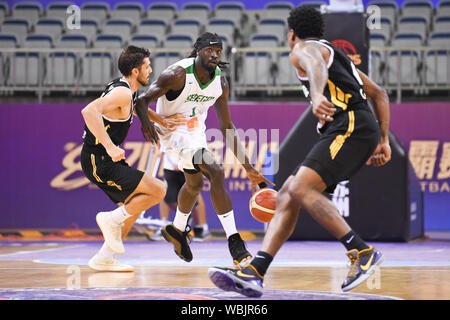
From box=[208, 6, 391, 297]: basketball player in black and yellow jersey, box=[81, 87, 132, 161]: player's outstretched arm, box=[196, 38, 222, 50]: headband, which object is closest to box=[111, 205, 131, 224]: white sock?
Answer: box=[81, 87, 132, 161]: player's outstretched arm

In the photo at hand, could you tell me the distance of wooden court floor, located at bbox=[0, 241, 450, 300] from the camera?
5.11 meters

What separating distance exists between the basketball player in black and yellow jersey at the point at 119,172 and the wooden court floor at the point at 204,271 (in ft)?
1.06

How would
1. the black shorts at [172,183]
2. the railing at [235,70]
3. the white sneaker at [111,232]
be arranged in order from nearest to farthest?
1. the white sneaker at [111,232]
2. the black shorts at [172,183]
3. the railing at [235,70]

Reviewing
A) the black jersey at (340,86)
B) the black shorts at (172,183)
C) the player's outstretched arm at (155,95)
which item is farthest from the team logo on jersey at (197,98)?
the black shorts at (172,183)

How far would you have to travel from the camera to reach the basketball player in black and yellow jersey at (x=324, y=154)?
14.3 feet

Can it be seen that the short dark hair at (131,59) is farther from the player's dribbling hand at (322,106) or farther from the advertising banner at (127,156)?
the advertising banner at (127,156)

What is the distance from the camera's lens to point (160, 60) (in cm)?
1316

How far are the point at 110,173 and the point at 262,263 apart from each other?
2.22 metres

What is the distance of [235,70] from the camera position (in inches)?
530

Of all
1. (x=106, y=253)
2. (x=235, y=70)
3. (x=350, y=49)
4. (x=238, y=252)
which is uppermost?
(x=350, y=49)

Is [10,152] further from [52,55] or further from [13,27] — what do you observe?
[13,27]

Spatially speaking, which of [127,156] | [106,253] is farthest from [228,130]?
[127,156]

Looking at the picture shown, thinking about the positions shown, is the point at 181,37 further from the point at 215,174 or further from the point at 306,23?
the point at 306,23
